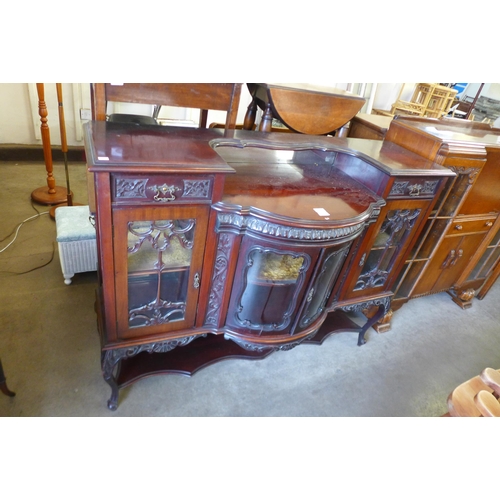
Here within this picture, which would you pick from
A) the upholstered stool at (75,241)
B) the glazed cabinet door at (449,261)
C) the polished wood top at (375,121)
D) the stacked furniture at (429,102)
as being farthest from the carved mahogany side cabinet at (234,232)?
the stacked furniture at (429,102)

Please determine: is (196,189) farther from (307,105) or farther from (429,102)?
(429,102)

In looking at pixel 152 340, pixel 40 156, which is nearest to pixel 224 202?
pixel 152 340

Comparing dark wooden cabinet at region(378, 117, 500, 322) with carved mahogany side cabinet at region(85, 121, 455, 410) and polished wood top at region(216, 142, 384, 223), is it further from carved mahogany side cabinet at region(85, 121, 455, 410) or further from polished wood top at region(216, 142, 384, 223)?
polished wood top at region(216, 142, 384, 223)

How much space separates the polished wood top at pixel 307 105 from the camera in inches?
57.2

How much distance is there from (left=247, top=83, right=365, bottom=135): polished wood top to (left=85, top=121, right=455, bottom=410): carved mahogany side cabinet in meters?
0.12

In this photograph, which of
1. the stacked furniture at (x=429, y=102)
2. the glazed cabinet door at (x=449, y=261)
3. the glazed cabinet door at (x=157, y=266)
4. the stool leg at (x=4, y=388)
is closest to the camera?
the glazed cabinet door at (x=157, y=266)

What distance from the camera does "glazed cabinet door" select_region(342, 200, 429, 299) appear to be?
1399mm

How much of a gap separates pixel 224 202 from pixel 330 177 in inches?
23.6

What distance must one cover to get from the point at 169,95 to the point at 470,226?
1674 mm

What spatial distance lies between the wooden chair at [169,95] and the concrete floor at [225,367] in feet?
3.37

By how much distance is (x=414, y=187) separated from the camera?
52.7 inches

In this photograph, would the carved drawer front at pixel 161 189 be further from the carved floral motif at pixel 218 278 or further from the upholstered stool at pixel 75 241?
the upholstered stool at pixel 75 241

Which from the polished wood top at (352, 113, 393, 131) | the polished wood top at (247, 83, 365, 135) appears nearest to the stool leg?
the polished wood top at (247, 83, 365, 135)

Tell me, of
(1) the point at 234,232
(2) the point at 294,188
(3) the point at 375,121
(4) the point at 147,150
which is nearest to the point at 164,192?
(4) the point at 147,150
